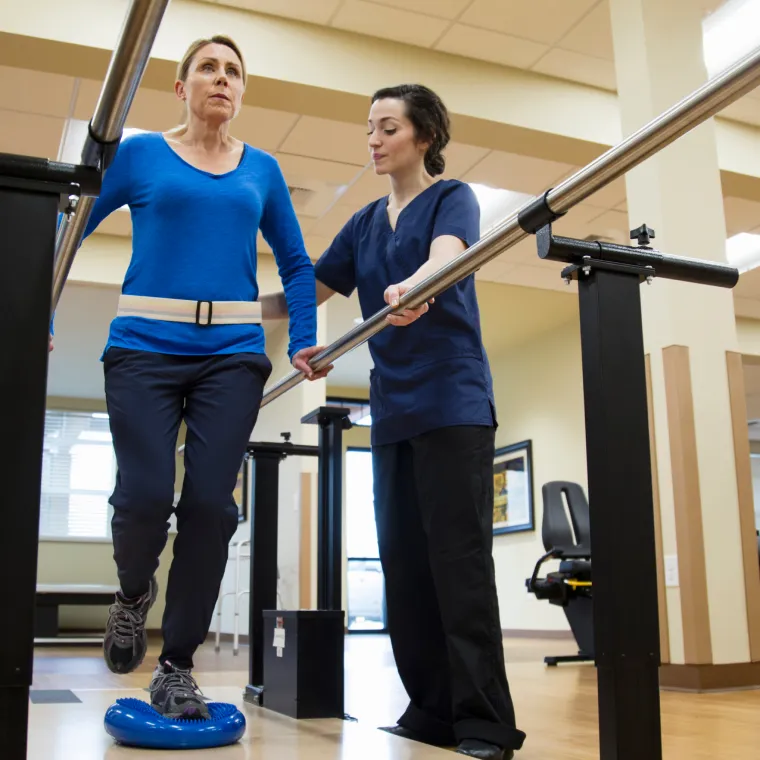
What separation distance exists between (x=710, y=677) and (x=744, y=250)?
436cm

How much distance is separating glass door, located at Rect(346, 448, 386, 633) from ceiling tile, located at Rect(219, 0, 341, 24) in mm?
7215

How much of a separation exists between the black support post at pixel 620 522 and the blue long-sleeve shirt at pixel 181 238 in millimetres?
724

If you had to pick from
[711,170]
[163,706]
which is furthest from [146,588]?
[711,170]

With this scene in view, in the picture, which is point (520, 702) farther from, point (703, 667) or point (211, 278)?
point (211, 278)

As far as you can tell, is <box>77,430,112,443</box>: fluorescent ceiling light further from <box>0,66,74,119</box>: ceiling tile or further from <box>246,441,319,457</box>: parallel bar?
<box>246,441,319,457</box>: parallel bar

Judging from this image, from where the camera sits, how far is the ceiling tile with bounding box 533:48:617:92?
4547mm

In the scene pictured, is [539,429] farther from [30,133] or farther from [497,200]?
[30,133]

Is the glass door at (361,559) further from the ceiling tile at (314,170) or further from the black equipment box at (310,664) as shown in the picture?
the black equipment box at (310,664)

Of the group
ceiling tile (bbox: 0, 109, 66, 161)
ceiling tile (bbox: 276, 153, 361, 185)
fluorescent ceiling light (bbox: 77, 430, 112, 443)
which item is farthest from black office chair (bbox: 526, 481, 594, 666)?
fluorescent ceiling light (bbox: 77, 430, 112, 443)

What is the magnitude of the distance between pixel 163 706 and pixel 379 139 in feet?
3.94

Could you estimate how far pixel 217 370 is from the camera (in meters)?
1.60

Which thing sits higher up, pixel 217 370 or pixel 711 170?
pixel 711 170

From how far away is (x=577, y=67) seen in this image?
15.3ft

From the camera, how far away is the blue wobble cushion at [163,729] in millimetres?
1487
